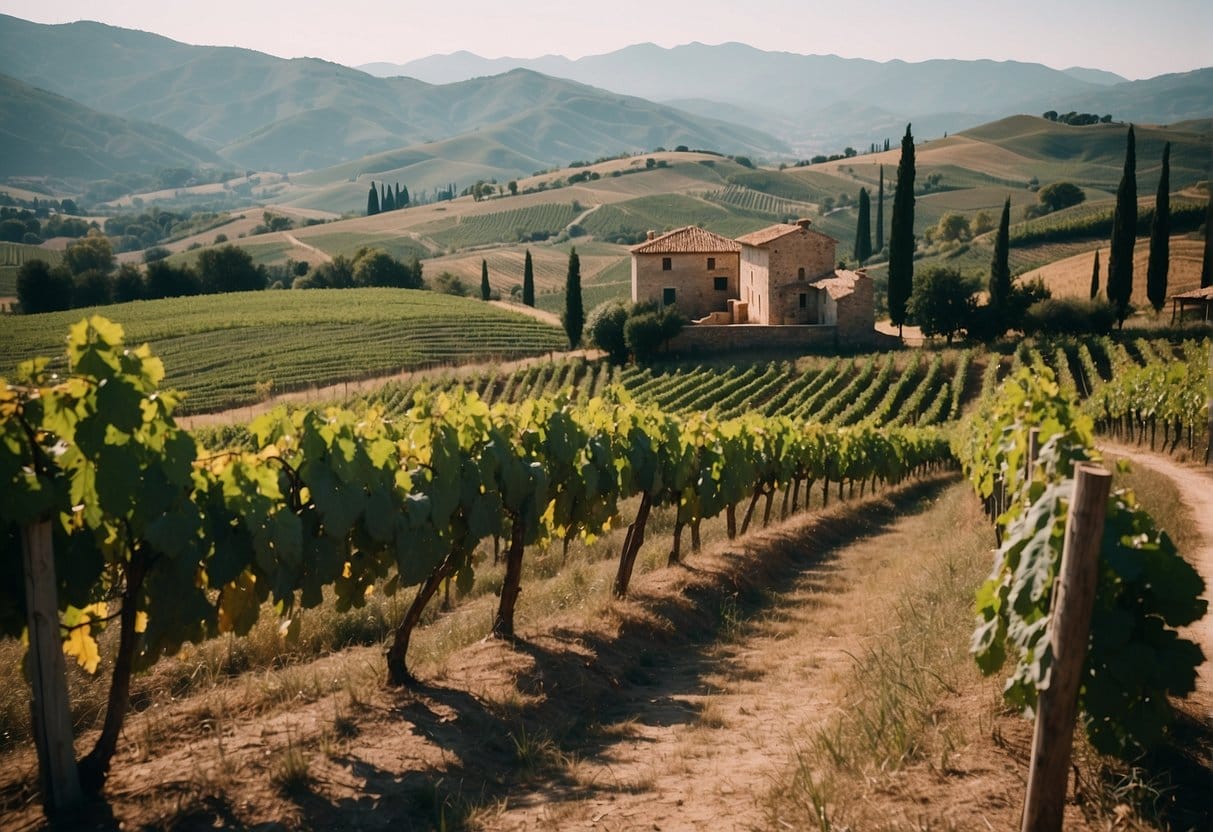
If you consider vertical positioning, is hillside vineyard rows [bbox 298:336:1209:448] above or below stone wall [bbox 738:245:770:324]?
below

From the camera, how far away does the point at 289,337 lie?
2281 inches

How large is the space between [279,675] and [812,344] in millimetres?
44396

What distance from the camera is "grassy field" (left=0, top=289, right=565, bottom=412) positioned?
47938mm

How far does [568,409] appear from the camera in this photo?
897 centimetres

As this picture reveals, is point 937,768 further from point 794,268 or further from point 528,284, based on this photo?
point 528,284

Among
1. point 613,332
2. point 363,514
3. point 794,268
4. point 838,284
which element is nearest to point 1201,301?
point 838,284

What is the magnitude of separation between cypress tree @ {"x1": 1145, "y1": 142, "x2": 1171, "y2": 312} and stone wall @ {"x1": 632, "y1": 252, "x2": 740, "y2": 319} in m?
21.4

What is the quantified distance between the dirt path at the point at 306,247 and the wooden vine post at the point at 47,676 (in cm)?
11072

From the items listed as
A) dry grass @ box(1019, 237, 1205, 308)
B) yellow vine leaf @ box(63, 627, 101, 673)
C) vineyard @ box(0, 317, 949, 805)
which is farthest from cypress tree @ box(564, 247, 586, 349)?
yellow vine leaf @ box(63, 627, 101, 673)

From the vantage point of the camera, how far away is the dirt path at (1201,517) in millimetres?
5531

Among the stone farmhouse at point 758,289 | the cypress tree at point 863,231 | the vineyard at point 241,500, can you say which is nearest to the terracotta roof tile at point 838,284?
the stone farmhouse at point 758,289

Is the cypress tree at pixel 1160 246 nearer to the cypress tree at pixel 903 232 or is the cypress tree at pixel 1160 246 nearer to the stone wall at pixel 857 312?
the cypress tree at pixel 903 232

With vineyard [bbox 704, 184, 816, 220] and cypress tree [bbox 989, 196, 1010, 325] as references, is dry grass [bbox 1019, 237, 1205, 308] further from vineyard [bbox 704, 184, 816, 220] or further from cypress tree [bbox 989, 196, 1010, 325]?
vineyard [bbox 704, 184, 816, 220]

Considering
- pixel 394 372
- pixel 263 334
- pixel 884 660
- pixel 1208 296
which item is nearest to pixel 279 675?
pixel 884 660
